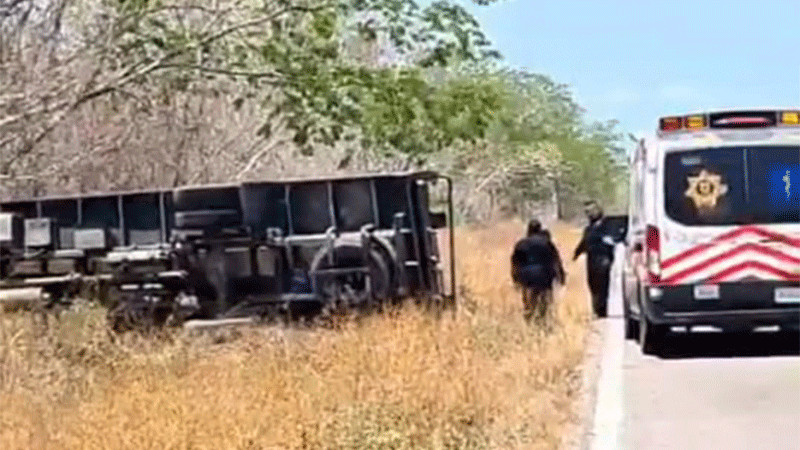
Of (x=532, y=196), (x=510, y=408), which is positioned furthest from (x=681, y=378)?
(x=532, y=196)

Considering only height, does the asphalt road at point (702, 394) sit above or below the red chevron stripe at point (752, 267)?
below

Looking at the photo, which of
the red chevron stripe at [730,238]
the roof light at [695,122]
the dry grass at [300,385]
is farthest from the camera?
the roof light at [695,122]

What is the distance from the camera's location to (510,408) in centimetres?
1196

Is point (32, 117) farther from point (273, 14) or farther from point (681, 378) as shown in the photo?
point (681, 378)

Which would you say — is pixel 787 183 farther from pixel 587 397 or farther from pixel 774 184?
pixel 587 397

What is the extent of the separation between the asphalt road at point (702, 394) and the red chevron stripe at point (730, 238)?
95 cm

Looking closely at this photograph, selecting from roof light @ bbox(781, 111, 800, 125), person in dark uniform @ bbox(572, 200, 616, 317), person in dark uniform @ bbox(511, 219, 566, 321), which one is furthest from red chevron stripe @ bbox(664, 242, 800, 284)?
person in dark uniform @ bbox(572, 200, 616, 317)

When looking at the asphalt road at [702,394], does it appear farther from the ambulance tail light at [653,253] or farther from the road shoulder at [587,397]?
the ambulance tail light at [653,253]

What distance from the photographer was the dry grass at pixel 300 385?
10.5 m

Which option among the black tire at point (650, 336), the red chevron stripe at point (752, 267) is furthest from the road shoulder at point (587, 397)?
the red chevron stripe at point (752, 267)

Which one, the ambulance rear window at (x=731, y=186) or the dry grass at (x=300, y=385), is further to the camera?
the ambulance rear window at (x=731, y=186)

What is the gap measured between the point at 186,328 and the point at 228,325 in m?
0.48

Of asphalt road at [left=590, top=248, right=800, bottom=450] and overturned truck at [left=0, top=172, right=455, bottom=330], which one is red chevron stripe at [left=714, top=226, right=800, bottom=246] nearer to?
asphalt road at [left=590, top=248, right=800, bottom=450]

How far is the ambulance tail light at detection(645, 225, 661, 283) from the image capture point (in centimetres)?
1636
